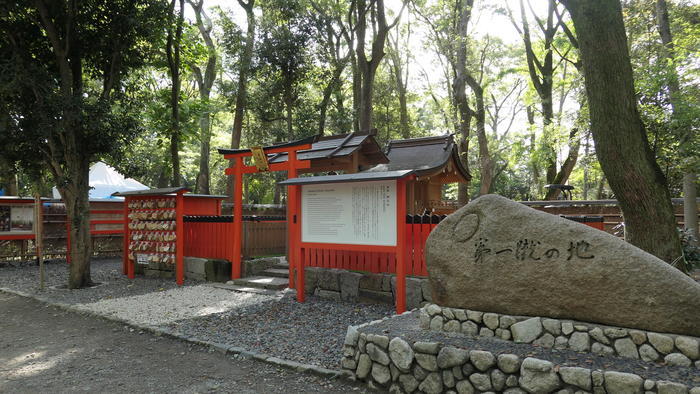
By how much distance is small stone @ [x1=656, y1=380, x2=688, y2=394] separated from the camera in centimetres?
300

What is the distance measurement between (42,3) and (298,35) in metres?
9.44

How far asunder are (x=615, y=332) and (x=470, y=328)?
1.35 m

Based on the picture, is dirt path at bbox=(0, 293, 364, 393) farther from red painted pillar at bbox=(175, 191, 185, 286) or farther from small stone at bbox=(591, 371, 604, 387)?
red painted pillar at bbox=(175, 191, 185, 286)

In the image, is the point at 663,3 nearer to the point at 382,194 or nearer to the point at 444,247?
the point at 382,194

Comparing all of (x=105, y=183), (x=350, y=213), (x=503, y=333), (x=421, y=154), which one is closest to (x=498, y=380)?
(x=503, y=333)

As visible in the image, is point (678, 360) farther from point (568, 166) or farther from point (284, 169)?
point (568, 166)

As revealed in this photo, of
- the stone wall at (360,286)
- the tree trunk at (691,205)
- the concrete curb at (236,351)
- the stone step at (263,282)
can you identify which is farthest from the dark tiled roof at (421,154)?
the concrete curb at (236,351)

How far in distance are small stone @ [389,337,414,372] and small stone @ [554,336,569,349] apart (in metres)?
1.37

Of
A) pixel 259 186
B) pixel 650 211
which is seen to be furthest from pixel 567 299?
pixel 259 186

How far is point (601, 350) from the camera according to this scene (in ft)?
12.5

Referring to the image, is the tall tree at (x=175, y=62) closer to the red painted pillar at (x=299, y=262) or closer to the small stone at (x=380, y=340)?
→ the red painted pillar at (x=299, y=262)

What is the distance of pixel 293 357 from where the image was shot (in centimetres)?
523

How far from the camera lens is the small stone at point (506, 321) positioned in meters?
4.32

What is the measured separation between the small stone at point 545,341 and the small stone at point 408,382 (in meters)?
1.23
